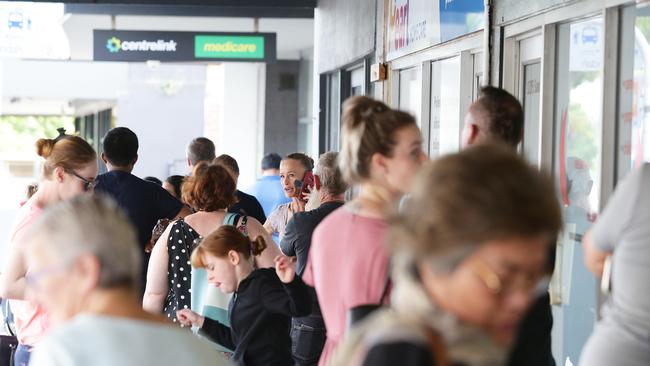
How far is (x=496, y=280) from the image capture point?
5.57 ft

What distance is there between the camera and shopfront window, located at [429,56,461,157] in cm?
746

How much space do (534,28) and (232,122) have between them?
16.6 meters

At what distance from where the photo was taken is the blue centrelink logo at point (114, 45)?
47.9 feet

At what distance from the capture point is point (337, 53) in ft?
39.0

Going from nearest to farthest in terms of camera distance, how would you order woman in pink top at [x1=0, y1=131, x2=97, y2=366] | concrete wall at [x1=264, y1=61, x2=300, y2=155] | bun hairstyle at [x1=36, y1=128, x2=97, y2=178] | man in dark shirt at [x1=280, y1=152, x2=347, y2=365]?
woman in pink top at [x1=0, y1=131, x2=97, y2=366], bun hairstyle at [x1=36, y1=128, x2=97, y2=178], man in dark shirt at [x1=280, y1=152, x2=347, y2=365], concrete wall at [x1=264, y1=61, x2=300, y2=155]

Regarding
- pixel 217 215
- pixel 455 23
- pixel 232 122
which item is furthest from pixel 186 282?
pixel 232 122

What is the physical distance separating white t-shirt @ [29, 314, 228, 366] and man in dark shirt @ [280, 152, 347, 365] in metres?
3.36

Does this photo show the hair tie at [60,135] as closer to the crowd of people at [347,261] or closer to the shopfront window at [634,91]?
the crowd of people at [347,261]

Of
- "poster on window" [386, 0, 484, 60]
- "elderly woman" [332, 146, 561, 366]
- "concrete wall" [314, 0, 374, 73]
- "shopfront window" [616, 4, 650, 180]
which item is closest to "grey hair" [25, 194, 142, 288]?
"elderly woman" [332, 146, 561, 366]

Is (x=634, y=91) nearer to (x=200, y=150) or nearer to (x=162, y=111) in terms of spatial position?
(x=200, y=150)

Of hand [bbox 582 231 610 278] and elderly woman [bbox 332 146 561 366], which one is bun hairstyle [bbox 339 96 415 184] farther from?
elderly woman [bbox 332 146 561 366]

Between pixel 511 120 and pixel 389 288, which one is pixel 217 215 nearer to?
pixel 511 120

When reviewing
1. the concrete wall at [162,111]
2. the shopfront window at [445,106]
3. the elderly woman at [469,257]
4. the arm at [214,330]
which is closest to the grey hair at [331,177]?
the arm at [214,330]

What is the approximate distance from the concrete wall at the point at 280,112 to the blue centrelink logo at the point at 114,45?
7882mm
